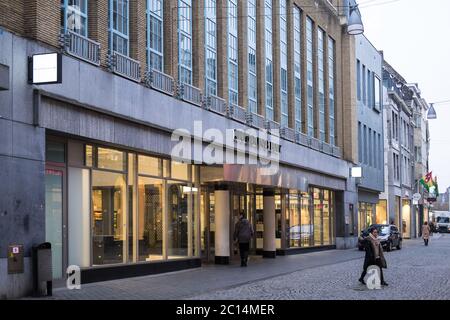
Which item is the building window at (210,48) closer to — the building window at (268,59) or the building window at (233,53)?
the building window at (233,53)

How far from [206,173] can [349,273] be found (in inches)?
233

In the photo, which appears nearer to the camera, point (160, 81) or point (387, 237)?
point (160, 81)

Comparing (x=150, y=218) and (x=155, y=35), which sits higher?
(x=155, y=35)

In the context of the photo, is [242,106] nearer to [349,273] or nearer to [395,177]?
[349,273]

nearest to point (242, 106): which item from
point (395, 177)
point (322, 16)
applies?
point (322, 16)

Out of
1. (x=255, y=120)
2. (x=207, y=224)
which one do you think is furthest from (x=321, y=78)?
(x=207, y=224)

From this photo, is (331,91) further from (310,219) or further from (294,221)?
(294,221)

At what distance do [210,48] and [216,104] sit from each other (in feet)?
6.75

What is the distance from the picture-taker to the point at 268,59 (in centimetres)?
3111

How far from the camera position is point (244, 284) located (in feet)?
60.2

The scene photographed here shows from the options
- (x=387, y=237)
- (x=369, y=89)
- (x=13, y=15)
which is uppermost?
(x=369, y=89)

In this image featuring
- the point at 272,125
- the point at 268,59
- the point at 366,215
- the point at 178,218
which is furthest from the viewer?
the point at 366,215

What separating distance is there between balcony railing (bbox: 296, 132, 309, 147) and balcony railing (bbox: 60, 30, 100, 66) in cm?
1709

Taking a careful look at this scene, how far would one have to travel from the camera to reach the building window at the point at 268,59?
30.7 metres
